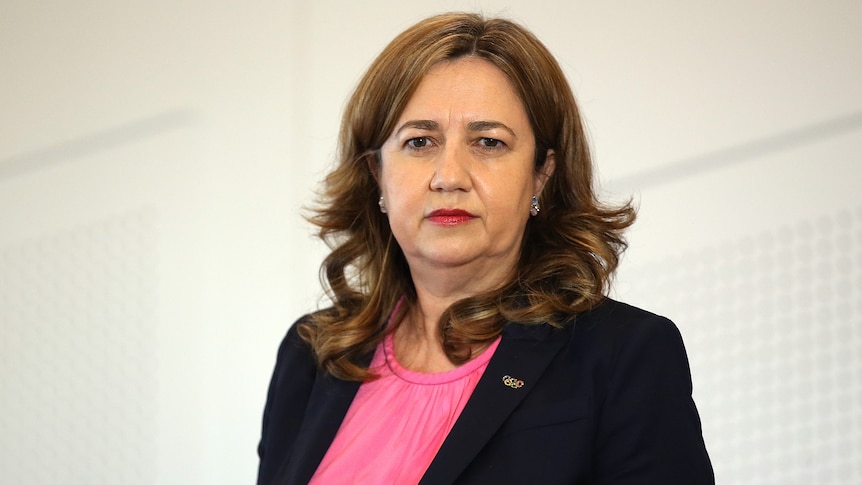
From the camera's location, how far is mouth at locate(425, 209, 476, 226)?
6.13 ft

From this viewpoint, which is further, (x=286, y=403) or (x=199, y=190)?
(x=199, y=190)

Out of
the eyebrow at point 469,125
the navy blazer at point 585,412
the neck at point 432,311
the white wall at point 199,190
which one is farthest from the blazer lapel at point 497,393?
the white wall at point 199,190

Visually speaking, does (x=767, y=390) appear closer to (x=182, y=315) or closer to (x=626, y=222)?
(x=626, y=222)

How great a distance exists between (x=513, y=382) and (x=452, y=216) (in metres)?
0.32

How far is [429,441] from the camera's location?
183 cm

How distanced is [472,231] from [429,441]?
0.38 meters

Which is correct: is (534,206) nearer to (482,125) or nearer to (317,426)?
(482,125)

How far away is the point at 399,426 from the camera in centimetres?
190

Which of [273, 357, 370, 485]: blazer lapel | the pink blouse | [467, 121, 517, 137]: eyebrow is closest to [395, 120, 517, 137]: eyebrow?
[467, 121, 517, 137]: eyebrow

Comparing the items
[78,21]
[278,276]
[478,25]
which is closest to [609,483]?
[478,25]

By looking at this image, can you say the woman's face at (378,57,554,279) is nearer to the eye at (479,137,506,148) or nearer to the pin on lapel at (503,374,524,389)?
the eye at (479,137,506,148)

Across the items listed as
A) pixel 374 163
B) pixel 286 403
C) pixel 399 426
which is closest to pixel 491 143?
pixel 374 163

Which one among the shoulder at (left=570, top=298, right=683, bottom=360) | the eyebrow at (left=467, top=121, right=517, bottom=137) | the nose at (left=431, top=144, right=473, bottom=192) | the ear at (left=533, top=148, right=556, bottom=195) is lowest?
the shoulder at (left=570, top=298, right=683, bottom=360)

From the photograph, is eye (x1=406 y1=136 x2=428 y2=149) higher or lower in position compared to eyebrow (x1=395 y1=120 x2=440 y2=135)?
lower
